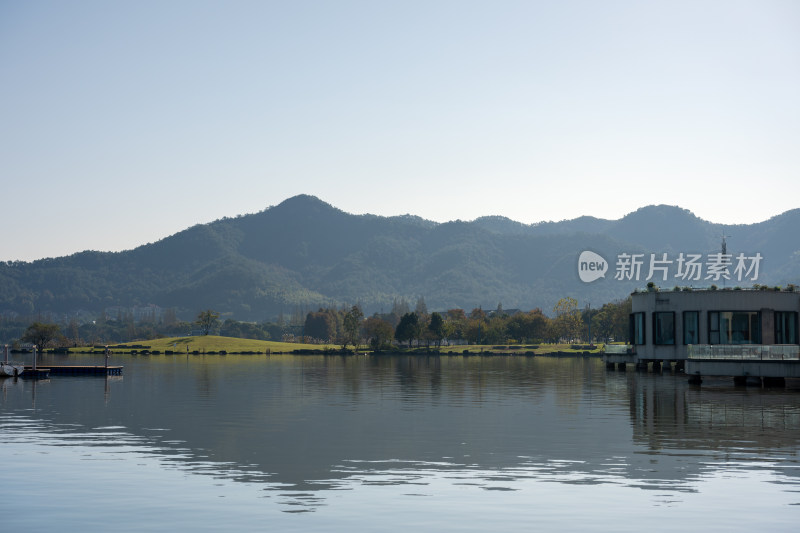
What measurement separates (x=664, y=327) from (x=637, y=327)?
5.95 metres

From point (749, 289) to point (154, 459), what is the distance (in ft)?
260

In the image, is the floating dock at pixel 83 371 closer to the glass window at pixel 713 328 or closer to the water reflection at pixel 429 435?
the water reflection at pixel 429 435

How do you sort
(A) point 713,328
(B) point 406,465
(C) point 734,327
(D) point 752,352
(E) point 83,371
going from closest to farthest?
1. (B) point 406,465
2. (D) point 752,352
3. (C) point 734,327
4. (A) point 713,328
5. (E) point 83,371

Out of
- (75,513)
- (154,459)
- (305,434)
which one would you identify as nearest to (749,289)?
(305,434)

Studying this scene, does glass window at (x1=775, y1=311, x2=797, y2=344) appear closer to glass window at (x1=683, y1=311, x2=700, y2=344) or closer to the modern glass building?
the modern glass building

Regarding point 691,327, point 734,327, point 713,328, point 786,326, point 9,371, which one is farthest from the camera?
point 9,371

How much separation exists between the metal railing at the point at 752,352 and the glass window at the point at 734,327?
21.2m

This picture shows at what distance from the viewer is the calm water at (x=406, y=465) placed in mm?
25172

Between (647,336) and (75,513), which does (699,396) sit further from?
(75,513)

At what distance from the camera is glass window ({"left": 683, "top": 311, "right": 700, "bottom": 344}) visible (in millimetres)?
101062

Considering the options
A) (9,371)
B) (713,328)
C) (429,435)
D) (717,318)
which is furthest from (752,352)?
(9,371)

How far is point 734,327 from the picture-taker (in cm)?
9788

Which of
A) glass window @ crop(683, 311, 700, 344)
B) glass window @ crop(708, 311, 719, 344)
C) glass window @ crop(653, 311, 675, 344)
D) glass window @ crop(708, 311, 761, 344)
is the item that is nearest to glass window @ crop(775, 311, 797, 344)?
glass window @ crop(708, 311, 761, 344)

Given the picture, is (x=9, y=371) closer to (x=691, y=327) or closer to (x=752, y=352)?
(x=691, y=327)
